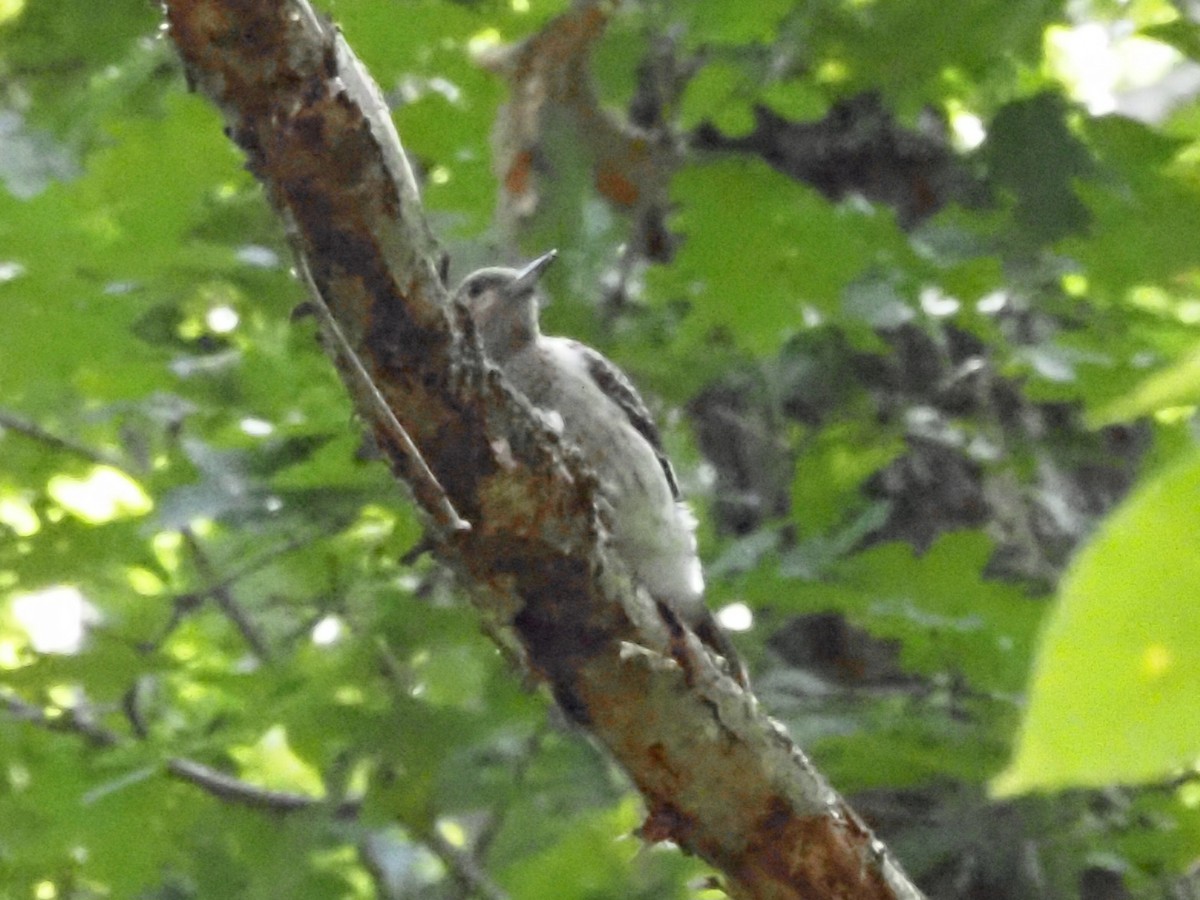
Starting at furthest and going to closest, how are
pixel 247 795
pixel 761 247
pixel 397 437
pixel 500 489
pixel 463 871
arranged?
pixel 247 795, pixel 463 871, pixel 761 247, pixel 500 489, pixel 397 437

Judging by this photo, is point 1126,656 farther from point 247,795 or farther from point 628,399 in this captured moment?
point 628,399

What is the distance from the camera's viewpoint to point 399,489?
2.53 metres

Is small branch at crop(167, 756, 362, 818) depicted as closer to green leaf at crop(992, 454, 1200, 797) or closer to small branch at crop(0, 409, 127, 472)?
small branch at crop(0, 409, 127, 472)

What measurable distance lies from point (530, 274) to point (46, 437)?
1.28 metres

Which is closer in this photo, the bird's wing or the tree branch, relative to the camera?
the tree branch

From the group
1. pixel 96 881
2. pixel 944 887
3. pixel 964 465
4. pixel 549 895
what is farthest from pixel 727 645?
pixel 964 465

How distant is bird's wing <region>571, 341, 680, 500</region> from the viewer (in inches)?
148

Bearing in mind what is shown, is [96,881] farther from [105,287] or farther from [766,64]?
[766,64]

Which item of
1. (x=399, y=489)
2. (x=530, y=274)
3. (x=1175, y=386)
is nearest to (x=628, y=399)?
(x=530, y=274)

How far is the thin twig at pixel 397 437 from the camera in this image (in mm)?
1691

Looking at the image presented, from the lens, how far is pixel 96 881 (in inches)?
128

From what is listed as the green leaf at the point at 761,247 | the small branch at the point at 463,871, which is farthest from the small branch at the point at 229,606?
the green leaf at the point at 761,247

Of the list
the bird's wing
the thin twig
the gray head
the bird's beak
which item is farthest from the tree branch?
the gray head

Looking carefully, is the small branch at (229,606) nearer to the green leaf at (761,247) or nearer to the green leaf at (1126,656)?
the green leaf at (761,247)
